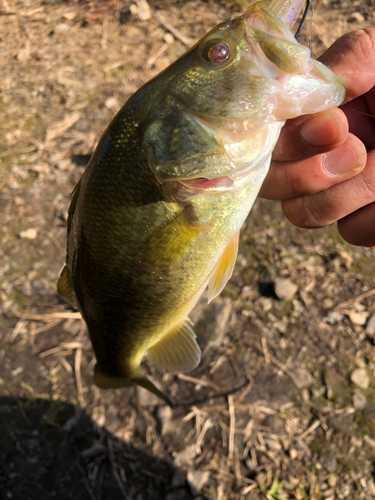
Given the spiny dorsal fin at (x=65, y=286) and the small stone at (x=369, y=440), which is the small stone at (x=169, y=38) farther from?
the small stone at (x=369, y=440)

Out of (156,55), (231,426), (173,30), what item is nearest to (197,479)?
(231,426)

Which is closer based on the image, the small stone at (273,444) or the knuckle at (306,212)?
the knuckle at (306,212)

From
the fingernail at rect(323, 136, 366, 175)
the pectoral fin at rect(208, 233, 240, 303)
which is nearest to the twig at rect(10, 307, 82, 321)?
the pectoral fin at rect(208, 233, 240, 303)

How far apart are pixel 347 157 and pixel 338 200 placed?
258mm

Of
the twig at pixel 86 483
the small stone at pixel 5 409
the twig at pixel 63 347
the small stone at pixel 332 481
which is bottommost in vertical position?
the small stone at pixel 332 481

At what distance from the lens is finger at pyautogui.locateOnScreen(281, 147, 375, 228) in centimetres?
179

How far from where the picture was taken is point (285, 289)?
3180 mm

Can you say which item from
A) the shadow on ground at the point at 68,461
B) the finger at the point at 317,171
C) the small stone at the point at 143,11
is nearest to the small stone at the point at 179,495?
the shadow on ground at the point at 68,461

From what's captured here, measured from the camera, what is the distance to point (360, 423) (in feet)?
8.77

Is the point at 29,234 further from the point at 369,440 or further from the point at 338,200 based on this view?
the point at 369,440

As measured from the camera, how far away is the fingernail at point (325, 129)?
4.72 feet

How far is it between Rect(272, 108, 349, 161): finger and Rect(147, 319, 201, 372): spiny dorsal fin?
3.21 feet

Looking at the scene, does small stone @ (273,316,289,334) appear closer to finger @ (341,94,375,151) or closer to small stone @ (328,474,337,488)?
small stone @ (328,474,337,488)

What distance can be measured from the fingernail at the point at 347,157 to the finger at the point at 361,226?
0.36m
